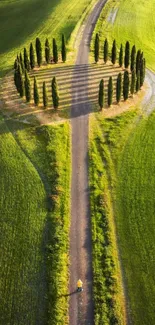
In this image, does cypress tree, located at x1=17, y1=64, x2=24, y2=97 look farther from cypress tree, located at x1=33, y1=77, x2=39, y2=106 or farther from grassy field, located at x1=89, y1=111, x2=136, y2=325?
grassy field, located at x1=89, y1=111, x2=136, y2=325

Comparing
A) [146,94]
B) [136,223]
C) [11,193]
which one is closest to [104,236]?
[136,223]

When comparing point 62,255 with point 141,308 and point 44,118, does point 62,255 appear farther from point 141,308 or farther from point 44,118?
point 44,118

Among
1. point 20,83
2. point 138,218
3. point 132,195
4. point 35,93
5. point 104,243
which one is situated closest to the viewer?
point 104,243

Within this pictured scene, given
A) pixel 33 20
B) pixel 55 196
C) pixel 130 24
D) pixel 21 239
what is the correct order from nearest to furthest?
pixel 21 239, pixel 55 196, pixel 130 24, pixel 33 20

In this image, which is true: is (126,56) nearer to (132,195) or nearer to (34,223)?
(132,195)

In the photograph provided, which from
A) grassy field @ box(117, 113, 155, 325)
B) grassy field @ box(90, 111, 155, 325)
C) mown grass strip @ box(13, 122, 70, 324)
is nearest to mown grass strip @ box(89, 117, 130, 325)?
grassy field @ box(90, 111, 155, 325)

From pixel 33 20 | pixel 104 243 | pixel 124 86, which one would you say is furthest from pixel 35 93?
pixel 33 20

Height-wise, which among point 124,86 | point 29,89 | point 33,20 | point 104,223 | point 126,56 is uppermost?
point 33,20
